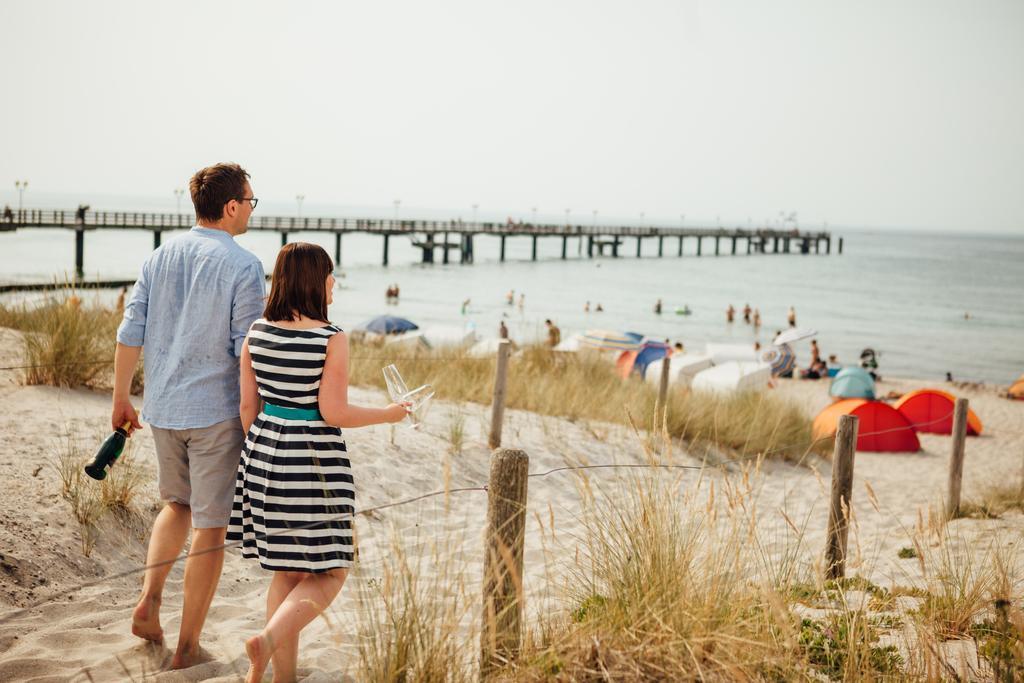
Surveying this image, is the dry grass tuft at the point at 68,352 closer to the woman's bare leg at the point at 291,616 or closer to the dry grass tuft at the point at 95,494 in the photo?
the dry grass tuft at the point at 95,494

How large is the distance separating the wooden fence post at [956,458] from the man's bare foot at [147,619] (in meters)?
5.51

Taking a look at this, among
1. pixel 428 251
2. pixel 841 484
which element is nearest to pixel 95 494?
pixel 841 484

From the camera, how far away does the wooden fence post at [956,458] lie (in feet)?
20.3

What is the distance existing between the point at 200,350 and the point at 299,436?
0.51m

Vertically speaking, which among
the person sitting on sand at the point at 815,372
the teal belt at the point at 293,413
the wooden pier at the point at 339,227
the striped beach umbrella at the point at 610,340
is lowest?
the person sitting on sand at the point at 815,372

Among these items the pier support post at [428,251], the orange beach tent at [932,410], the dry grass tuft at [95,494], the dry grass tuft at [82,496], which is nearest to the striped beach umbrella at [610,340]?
the orange beach tent at [932,410]

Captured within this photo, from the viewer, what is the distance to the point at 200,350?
2.78 m

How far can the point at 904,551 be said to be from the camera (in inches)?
218

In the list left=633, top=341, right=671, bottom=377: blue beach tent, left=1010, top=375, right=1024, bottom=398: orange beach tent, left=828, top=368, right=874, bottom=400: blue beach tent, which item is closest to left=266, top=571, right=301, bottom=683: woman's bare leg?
left=828, top=368, right=874, bottom=400: blue beach tent

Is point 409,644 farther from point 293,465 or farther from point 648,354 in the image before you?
point 648,354

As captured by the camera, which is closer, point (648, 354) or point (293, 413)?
point (293, 413)

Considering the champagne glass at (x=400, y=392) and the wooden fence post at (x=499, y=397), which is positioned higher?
the champagne glass at (x=400, y=392)

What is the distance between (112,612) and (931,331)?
3859 cm

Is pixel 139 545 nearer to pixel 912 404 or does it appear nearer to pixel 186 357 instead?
pixel 186 357
